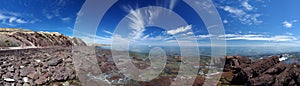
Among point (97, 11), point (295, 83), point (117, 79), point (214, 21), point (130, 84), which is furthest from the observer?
point (117, 79)

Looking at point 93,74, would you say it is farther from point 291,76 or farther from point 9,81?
point 291,76

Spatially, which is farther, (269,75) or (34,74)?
(269,75)

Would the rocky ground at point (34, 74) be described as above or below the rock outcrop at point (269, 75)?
above

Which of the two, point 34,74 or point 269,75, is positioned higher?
point 34,74

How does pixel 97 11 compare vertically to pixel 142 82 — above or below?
above

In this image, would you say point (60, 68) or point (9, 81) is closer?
point (9, 81)

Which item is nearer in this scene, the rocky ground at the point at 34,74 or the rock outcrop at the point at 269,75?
the rocky ground at the point at 34,74

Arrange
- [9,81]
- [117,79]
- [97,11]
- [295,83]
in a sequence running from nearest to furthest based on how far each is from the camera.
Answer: [97,11] < [9,81] < [295,83] < [117,79]

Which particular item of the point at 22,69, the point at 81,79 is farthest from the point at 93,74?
the point at 22,69

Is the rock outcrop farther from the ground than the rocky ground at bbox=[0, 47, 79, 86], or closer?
closer

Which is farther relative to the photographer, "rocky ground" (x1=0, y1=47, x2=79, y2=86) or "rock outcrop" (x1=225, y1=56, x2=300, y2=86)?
"rock outcrop" (x1=225, y1=56, x2=300, y2=86)

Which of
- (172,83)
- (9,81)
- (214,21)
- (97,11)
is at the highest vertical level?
(97,11)
